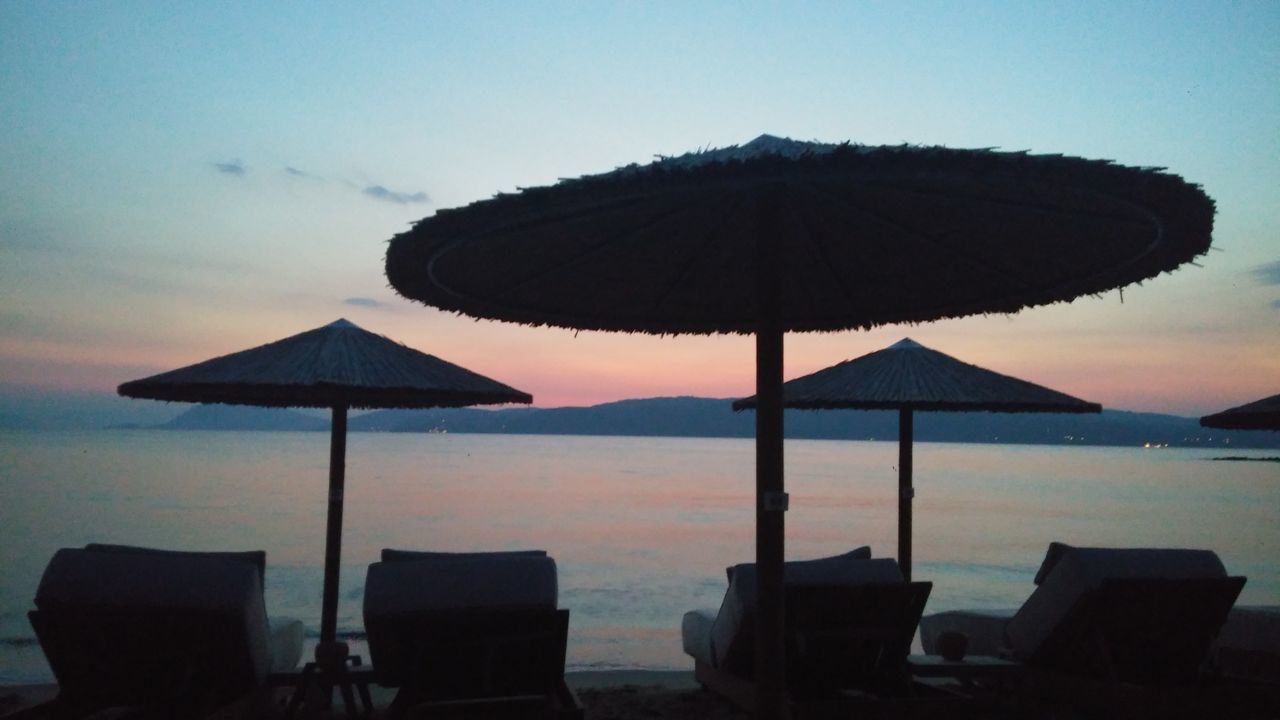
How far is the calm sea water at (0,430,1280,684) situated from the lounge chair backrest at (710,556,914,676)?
4315 mm

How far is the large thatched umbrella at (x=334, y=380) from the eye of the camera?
4730 millimetres

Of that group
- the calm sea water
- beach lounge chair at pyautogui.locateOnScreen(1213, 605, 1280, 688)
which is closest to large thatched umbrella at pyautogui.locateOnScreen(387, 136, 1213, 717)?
beach lounge chair at pyautogui.locateOnScreen(1213, 605, 1280, 688)

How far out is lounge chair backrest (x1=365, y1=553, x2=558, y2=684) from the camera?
378 cm

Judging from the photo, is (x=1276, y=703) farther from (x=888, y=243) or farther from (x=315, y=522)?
(x=315, y=522)

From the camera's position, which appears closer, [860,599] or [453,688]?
[453,688]

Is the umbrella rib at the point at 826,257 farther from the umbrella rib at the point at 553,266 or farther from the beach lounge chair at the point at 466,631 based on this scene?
the beach lounge chair at the point at 466,631

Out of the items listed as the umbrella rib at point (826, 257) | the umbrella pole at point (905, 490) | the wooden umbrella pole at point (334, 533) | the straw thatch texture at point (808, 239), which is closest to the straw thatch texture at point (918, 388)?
the umbrella pole at point (905, 490)

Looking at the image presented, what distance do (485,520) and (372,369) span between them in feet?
59.5

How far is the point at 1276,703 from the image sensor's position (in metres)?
4.23

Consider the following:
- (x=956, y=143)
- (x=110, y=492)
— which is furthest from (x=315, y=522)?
(x=956, y=143)

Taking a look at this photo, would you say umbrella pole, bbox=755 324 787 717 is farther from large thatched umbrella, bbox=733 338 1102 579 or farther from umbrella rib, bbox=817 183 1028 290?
large thatched umbrella, bbox=733 338 1102 579

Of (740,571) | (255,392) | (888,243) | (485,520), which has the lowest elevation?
(485,520)

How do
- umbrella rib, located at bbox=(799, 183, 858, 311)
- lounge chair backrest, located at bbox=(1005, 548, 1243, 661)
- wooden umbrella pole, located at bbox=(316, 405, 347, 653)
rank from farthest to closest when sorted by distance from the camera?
wooden umbrella pole, located at bbox=(316, 405, 347, 653), lounge chair backrest, located at bbox=(1005, 548, 1243, 661), umbrella rib, located at bbox=(799, 183, 858, 311)

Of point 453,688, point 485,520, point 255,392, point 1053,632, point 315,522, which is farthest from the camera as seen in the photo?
point 485,520
